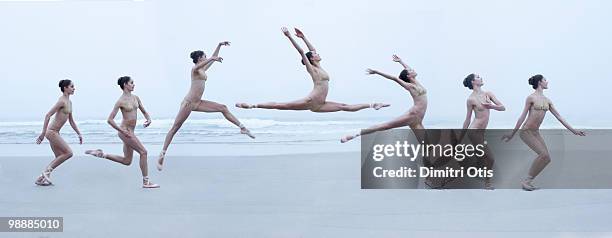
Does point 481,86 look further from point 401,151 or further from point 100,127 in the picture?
point 100,127

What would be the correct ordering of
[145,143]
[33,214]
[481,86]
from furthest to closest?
[145,143], [481,86], [33,214]

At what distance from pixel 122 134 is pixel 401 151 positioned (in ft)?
9.75

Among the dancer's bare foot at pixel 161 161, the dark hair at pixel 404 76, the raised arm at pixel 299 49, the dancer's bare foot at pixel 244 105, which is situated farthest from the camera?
the dancer's bare foot at pixel 161 161

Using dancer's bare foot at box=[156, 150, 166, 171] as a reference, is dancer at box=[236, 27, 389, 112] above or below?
above

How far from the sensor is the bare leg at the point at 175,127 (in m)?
7.35

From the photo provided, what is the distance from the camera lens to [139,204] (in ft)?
23.0

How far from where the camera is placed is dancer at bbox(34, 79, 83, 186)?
24.2 ft

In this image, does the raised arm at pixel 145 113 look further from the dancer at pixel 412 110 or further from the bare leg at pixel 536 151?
the bare leg at pixel 536 151

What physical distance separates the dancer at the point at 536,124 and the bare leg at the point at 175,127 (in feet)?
11.3

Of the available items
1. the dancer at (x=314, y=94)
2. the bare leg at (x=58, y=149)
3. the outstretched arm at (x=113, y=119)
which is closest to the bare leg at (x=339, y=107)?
the dancer at (x=314, y=94)

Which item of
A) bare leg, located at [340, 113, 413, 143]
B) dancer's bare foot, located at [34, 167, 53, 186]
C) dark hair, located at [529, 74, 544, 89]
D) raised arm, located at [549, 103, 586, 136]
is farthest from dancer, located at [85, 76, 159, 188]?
raised arm, located at [549, 103, 586, 136]

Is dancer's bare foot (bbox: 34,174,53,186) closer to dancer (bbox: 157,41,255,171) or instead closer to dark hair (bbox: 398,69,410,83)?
dancer (bbox: 157,41,255,171)

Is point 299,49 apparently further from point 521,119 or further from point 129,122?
point 521,119

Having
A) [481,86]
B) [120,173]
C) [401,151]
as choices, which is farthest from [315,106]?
Result: [120,173]
